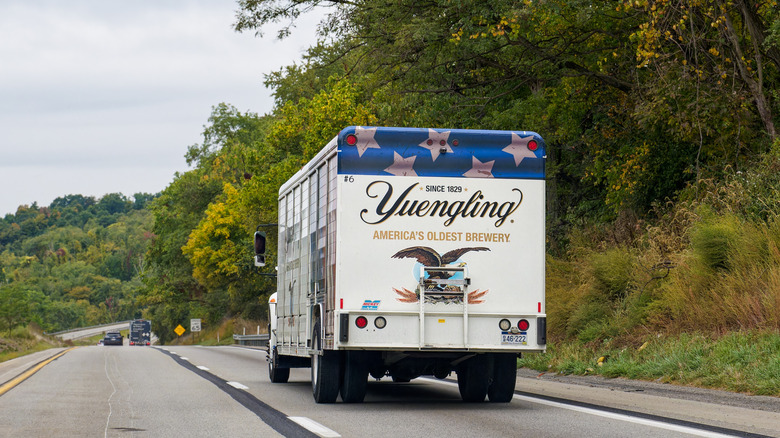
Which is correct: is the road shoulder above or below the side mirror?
below

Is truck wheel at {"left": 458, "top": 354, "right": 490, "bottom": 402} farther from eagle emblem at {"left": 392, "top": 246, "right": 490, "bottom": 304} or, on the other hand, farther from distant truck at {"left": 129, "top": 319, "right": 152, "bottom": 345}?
distant truck at {"left": 129, "top": 319, "right": 152, "bottom": 345}

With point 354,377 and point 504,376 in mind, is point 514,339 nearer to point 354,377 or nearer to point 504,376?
point 504,376

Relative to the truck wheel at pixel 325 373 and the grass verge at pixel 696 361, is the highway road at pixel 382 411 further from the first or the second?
the grass verge at pixel 696 361

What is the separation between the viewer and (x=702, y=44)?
18328mm

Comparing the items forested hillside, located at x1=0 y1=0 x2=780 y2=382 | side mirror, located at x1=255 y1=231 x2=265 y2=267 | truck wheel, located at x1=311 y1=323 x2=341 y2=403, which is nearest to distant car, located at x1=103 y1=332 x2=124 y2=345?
forested hillside, located at x1=0 y1=0 x2=780 y2=382

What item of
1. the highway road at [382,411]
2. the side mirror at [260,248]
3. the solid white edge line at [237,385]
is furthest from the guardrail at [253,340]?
the highway road at [382,411]

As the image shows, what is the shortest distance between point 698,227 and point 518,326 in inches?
267

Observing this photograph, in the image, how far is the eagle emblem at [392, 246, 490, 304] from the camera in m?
10.8

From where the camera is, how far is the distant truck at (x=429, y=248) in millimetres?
10758

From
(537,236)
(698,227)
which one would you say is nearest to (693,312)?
(698,227)

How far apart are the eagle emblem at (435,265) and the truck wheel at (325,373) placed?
1310 mm

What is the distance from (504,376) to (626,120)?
11330mm

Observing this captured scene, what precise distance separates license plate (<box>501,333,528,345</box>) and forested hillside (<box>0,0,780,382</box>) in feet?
14.1

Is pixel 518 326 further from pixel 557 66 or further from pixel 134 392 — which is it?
pixel 557 66
